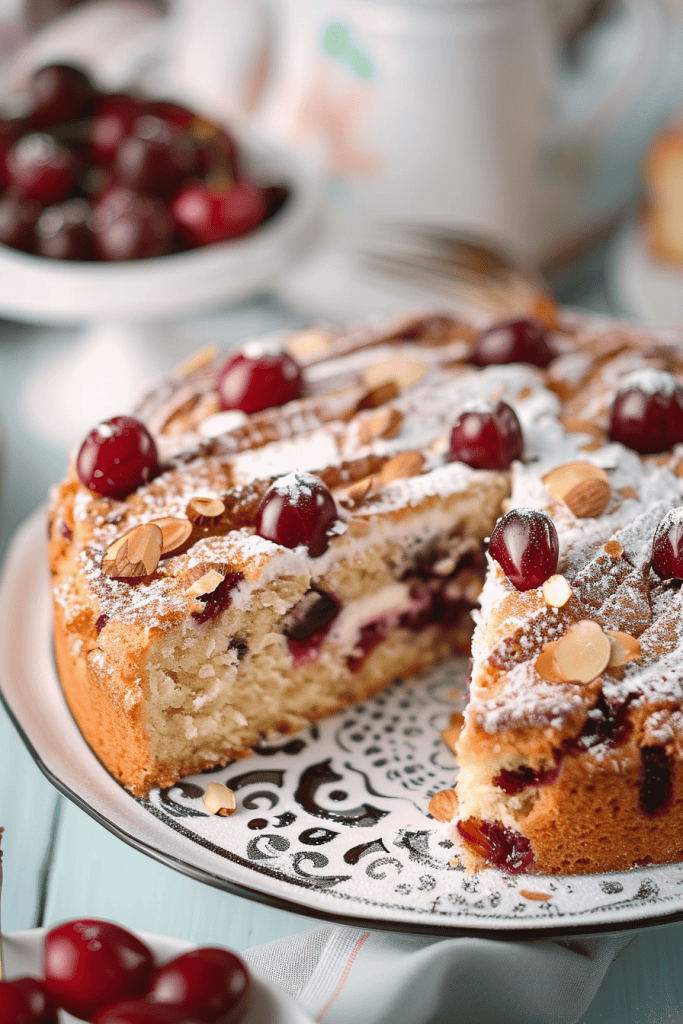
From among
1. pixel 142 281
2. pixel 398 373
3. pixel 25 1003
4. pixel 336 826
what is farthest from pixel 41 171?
pixel 25 1003

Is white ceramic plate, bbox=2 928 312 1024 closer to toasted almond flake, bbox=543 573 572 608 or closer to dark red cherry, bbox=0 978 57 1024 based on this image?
dark red cherry, bbox=0 978 57 1024

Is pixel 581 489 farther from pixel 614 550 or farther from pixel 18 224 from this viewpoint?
pixel 18 224

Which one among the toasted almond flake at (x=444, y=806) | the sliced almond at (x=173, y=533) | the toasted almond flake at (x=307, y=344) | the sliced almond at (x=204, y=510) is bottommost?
the toasted almond flake at (x=444, y=806)

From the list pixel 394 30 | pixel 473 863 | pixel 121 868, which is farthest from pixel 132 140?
pixel 473 863

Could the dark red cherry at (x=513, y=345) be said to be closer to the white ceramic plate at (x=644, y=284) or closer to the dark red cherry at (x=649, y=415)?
the dark red cherry at (x=649, y=415)

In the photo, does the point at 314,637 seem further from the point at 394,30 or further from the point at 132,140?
the point at 394,30

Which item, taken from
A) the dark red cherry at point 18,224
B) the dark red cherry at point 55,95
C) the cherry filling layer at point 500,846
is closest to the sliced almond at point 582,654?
the cherry filling layer at point 500,846

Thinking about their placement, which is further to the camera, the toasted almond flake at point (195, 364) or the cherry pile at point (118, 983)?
the toasted almond flake at point (195, 364)
